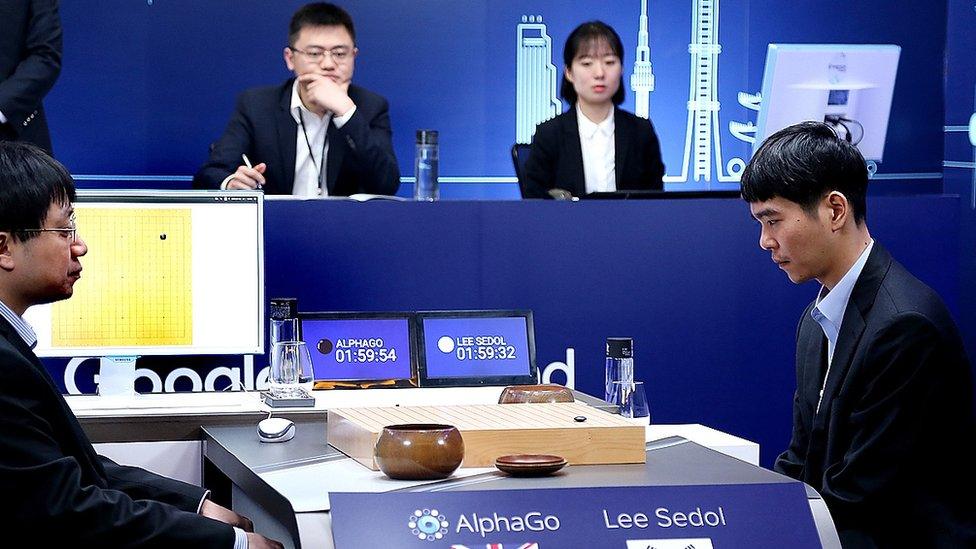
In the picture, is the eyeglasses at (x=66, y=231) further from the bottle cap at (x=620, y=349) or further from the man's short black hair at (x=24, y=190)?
the bottle cap at (x=620, y=349)

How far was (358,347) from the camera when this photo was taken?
9.88 ft

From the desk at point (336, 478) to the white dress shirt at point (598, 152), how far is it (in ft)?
9.10

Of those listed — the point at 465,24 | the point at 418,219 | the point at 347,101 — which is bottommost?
the point at 418,219

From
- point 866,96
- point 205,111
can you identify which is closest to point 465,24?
point 205,111

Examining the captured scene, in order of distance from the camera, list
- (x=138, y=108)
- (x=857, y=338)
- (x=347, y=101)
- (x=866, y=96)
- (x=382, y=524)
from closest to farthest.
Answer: (x=382, y=524) → (x=857, y=338) → (x=347, y=101) → (x=866, y=96) → (x=138, y=108)

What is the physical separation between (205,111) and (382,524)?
5173mm

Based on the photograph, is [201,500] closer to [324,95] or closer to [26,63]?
[324,95]

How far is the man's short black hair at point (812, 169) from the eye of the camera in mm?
2244

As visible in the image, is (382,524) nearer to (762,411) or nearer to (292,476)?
(292,476)

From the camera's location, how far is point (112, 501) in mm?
1740

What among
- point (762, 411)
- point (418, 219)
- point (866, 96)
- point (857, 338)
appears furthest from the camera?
point (866, 96)

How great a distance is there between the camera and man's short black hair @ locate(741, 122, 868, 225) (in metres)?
2.24

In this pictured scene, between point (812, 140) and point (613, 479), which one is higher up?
point (812, 140)

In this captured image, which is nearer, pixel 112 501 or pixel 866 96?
pixel 112 501
